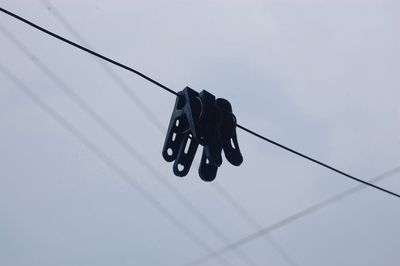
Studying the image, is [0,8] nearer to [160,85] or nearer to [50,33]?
[50,33]

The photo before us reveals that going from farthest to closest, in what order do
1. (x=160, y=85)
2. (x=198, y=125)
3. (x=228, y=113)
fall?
(x=228, y=113), (x=198, y=125), (x=160, y=85)

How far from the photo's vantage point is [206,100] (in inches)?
156

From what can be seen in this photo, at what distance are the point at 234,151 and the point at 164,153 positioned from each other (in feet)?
Answer: 1.92

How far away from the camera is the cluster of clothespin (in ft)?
12.5

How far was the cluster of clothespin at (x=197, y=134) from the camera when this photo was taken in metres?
3.82

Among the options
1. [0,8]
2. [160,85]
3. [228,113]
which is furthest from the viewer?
[228,113]

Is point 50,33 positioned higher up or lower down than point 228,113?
lower down

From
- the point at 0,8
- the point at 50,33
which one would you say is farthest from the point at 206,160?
the point at 0,8

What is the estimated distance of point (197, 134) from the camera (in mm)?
3766

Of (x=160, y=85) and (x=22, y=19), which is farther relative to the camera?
(x=160, y=85)

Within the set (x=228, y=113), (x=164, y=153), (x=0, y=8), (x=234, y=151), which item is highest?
(x=228, y=113)

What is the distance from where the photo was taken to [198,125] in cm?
383

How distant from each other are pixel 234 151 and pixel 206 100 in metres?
0.48

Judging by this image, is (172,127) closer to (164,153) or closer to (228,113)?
(164,153)
